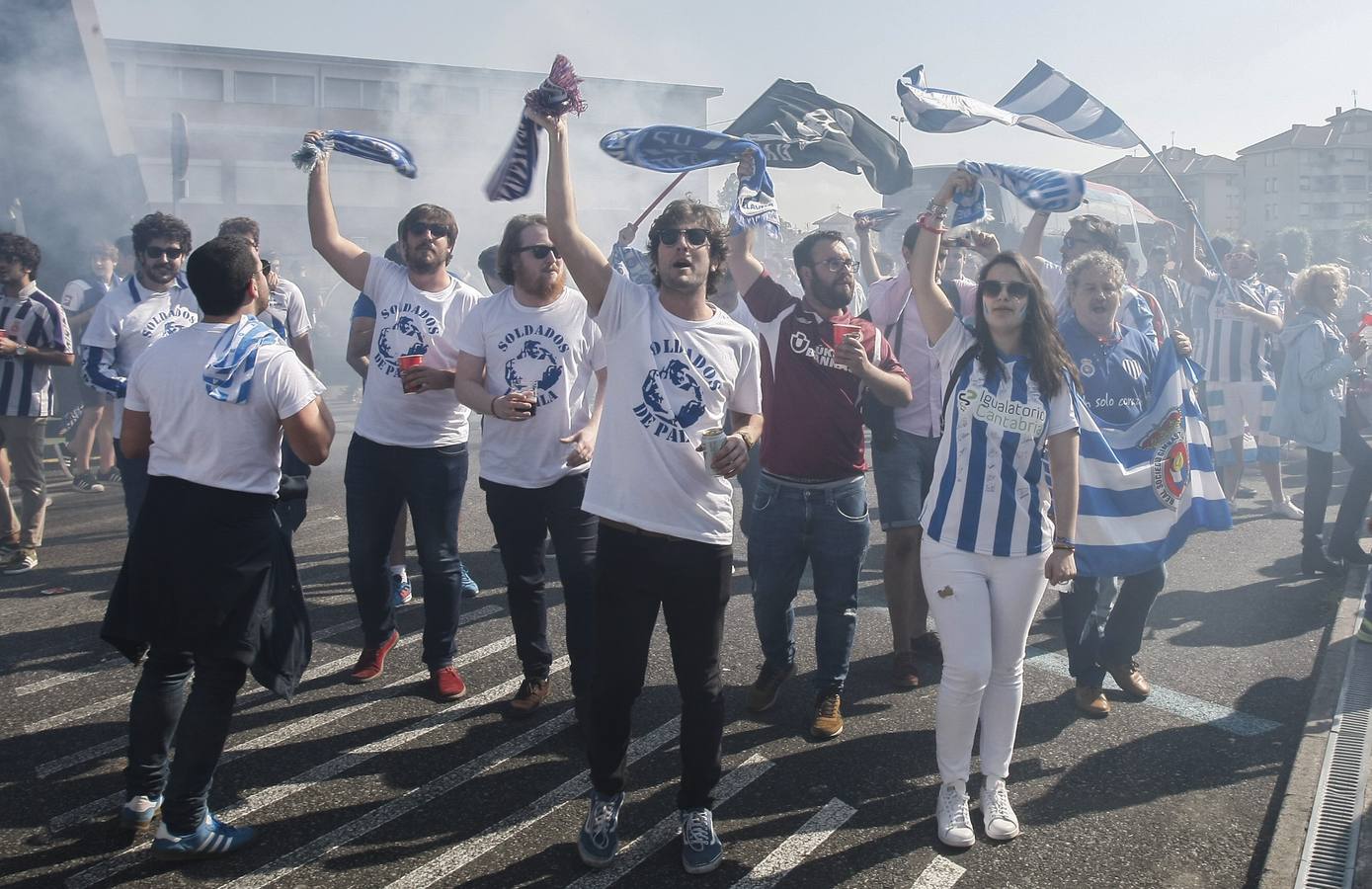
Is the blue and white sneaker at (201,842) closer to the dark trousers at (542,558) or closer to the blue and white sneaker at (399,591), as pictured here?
the dark trousers at (542,558)

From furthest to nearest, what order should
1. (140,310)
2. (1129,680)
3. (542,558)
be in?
(140,310), (1129,680), (542,558)

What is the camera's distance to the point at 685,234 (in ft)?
9.89

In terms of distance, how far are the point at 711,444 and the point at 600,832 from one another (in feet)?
4.01

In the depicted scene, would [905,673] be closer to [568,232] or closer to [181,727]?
[568,232]

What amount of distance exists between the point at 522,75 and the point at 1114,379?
101ft

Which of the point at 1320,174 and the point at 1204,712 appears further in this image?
the point at 1320,174

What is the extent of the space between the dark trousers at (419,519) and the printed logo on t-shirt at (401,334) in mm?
356

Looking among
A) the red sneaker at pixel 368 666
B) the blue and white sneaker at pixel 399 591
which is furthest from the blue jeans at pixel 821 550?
the blue and white sneaker at pixel 399 591

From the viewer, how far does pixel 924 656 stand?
4.88 m

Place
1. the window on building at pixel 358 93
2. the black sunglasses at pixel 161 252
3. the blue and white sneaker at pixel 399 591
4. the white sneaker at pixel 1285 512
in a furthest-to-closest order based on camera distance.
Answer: the window on building at pixel 358 93 → the white sneaker at pixel 1285 512 → the blue and white sneaker at pixel 399 591 → the black sunglasses at pixel 161 252

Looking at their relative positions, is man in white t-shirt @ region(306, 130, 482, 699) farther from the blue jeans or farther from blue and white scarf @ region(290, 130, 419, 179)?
the blue jeans

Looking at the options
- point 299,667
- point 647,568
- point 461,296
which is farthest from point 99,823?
point 461,296

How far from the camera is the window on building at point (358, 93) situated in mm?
38478

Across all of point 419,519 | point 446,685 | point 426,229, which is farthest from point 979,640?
point 426,229
